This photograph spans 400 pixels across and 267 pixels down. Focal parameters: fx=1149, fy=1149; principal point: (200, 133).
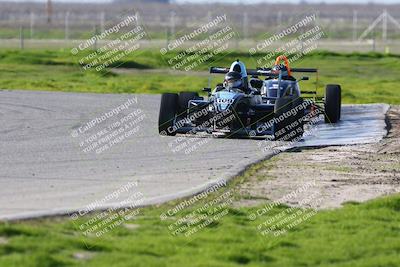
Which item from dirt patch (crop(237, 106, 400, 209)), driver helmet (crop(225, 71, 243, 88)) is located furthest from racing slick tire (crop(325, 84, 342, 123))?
dirt patch (crop(237, 106, 400, 209))

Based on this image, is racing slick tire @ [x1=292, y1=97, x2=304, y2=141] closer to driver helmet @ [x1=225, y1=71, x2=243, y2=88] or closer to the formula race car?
the formula race car

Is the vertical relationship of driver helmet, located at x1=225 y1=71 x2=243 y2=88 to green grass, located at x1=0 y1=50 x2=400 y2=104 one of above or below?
above

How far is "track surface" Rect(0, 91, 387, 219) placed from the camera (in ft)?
41.7

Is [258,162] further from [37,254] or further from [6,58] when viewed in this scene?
[6,58]

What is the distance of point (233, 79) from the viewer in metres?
20.8

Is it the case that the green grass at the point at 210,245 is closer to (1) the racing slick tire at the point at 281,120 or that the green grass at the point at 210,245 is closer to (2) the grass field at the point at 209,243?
(2) the grass field at the point at 209,243

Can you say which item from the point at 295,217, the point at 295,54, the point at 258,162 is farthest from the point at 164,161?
the point at 295,54

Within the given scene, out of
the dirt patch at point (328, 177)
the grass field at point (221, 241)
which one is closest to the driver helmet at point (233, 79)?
the dirt patch at point (328, 177)

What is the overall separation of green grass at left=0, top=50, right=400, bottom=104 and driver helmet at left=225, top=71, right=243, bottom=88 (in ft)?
36.3

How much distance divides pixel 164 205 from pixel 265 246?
2.16 metres

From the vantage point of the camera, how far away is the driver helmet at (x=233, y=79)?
20.8m

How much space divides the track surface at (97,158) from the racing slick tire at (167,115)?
8.7 inches

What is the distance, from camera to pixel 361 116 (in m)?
25.3

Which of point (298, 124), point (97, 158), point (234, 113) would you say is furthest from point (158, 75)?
point (97, 158)
